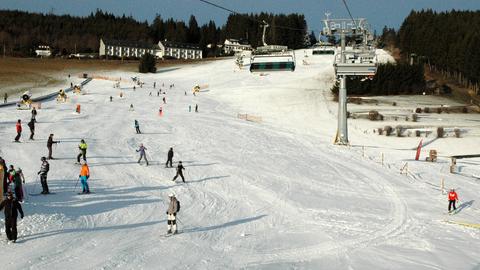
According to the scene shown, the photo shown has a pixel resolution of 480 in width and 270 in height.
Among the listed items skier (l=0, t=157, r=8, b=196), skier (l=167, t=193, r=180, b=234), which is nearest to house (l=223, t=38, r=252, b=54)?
skier (l=0, t=157, r=8, b=196)

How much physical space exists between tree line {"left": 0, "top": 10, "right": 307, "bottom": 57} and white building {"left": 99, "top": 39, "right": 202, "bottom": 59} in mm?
6786

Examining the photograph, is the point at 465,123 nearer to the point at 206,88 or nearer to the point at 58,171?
the point at 206,88

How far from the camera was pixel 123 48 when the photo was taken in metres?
151

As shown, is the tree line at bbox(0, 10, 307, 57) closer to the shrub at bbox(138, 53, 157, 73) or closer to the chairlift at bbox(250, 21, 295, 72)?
the shrub at bbox(138, 53, 157, 73)

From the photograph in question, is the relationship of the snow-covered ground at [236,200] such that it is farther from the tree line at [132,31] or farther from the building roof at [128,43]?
the tree line at [132,31]

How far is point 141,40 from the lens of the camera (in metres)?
171

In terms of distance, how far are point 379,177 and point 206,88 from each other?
5100 centimetres

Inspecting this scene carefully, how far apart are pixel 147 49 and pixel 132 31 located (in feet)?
89.2

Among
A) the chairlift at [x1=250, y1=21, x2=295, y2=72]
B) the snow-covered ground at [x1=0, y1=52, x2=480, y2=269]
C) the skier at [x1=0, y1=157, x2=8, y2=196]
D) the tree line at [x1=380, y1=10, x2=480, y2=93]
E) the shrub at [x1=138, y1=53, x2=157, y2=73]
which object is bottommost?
the snow-covered ground at [x1=0, y1=52, x2=480, y2=269]

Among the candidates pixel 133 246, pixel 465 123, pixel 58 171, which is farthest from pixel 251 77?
pixel 133 246

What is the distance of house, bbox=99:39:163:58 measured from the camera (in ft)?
486

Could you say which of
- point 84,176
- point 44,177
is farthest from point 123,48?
point 44,177

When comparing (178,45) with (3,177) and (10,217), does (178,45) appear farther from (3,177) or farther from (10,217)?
(10,217)

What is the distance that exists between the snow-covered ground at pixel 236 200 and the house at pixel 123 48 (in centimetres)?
10679
